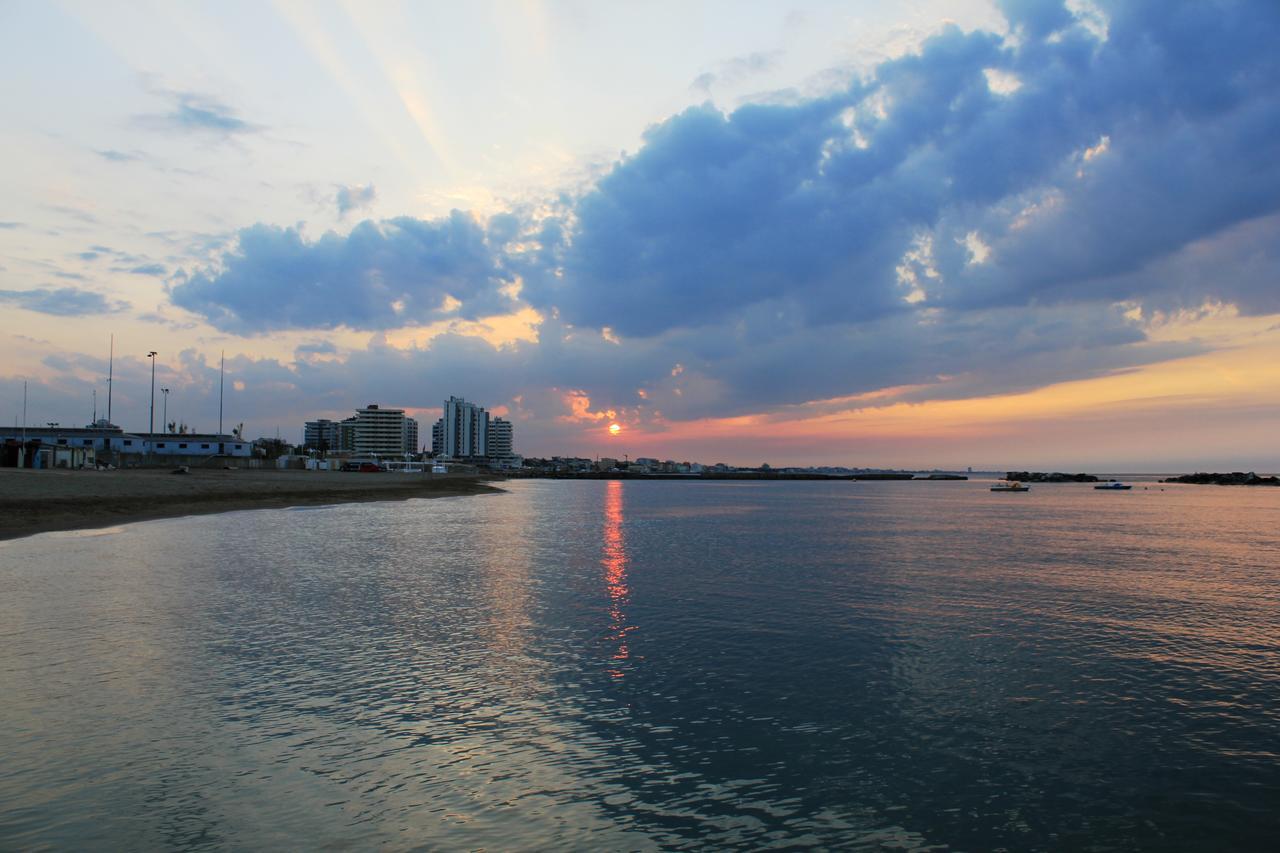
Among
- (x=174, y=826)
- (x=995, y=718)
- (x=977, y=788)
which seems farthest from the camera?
(x=995, y=718)

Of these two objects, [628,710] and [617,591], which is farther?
[617,591]

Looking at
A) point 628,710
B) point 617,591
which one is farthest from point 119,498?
point 628,710

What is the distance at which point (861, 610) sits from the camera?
24266mm

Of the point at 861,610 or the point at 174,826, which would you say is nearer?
the point at 174,826

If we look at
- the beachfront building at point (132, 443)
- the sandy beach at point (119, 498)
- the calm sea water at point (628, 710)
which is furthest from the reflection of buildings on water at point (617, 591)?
the beachfront building at point (132, 443)

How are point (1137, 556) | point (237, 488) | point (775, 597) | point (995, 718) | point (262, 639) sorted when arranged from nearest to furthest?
1. point (995, 718)
2. point (262, 639)
3. point (775, 597)
4. point (1137, 556)
5. point (237, 488)

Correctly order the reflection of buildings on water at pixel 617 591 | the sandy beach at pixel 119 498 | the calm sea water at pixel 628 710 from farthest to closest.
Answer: the sandy beach at pixel 119 498 < the reflection of buildings on water at pixel 617 591 < the calm sea water at pixel 628 710

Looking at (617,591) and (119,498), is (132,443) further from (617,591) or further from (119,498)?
(617,591)

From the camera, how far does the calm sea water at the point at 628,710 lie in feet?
31.4

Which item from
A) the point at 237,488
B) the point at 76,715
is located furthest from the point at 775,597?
the point at 237,488

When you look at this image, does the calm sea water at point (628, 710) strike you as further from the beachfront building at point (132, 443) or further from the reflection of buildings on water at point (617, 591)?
the beachfront building at point (132, 443)

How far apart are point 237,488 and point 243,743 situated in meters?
76.9

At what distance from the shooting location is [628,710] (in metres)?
14.0

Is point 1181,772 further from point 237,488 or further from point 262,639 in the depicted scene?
point 237,488
